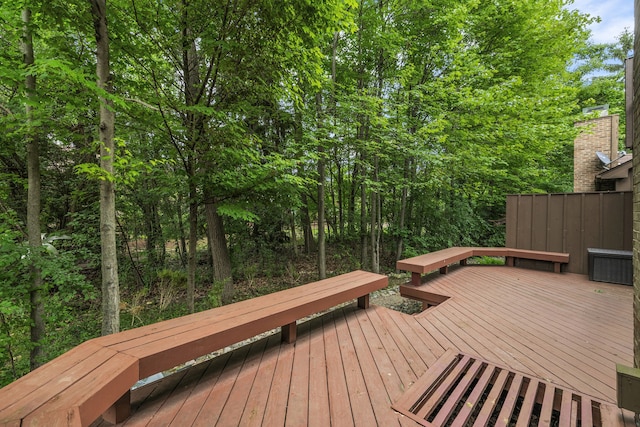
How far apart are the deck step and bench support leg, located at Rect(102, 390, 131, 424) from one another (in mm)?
1593

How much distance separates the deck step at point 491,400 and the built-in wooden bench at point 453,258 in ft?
6.36

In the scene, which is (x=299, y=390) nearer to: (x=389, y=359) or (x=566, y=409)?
(x=389, y=359)

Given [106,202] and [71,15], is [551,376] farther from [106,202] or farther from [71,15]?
[71,15]

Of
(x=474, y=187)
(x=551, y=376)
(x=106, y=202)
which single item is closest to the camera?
(x=551, y=376)

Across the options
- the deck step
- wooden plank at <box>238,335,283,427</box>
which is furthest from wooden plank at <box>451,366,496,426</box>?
wooden plank at <box>238,335,283,427</box>

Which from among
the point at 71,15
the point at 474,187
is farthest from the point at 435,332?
the point at 474,187

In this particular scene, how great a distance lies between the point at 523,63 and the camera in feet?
25.9

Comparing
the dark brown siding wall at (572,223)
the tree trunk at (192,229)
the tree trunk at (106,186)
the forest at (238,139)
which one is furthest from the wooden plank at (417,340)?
the dark brown siding wall at (572,223)

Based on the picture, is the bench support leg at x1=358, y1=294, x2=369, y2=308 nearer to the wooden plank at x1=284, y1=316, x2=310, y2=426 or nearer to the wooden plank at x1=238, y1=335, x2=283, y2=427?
the wooden plank at x1=284, y1=316, x2=310, y2=426

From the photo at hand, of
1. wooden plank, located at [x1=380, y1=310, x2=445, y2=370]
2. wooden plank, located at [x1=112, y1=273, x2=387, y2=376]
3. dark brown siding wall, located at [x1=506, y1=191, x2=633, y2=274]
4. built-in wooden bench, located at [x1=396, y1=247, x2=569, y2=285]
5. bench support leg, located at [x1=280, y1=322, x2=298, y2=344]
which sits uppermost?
dark brown siding wall, located at [x1=506, y1=191, x2=633, y2=274]

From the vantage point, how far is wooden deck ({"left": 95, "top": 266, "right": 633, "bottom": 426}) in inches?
62.7

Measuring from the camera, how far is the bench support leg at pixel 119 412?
1489mm

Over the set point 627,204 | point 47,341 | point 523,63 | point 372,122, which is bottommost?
point 47,341

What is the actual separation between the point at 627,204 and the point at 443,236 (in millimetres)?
3890
